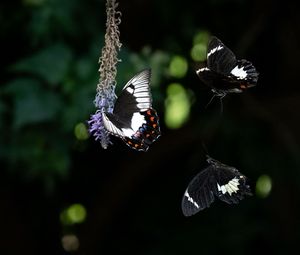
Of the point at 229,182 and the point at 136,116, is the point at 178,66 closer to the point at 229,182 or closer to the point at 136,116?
the point at 229,182

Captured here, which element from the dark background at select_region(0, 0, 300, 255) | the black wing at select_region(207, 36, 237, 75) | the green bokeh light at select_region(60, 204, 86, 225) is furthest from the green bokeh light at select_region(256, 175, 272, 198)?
the black wing at select_region(207, 36, 237, 75)

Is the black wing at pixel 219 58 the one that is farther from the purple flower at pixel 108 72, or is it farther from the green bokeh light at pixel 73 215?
the green bokeh light at pixel 73 215

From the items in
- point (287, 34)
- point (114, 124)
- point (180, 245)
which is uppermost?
point (287, 34)

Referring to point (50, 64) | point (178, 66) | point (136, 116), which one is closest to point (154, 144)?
point (178, 66)

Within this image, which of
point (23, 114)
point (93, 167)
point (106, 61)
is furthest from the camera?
point (93, 167)

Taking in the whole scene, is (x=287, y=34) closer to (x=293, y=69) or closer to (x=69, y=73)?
(x=293, y=69)

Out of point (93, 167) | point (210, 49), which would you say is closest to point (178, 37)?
point (93, 167)
